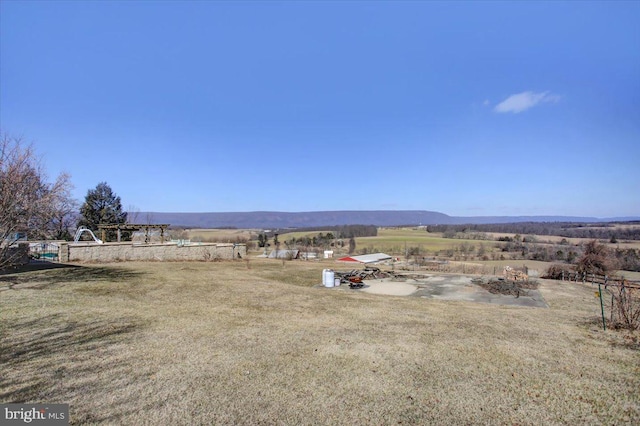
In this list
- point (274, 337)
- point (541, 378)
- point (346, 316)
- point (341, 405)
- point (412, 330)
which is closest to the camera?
point (341, 405)

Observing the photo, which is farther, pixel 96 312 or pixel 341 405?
pixel 96 312

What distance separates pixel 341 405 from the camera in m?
4.71

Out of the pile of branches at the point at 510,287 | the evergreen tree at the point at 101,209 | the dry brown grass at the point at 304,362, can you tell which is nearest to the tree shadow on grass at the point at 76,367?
the dry brown grass at the point at 304,362

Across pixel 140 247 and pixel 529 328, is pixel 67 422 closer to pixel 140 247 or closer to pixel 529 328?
pixel 529 328

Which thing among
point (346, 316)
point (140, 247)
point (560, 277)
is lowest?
point (560, 277)

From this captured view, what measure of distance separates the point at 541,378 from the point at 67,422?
710 centimetres

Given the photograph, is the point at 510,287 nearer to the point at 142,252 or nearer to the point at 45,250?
the point at 142,252

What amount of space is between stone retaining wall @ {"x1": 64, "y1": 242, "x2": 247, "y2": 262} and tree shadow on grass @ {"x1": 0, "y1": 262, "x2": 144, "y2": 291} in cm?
239

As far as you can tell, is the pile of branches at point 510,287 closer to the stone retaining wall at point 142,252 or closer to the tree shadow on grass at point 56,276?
the tree shadow on grass at point 56,276

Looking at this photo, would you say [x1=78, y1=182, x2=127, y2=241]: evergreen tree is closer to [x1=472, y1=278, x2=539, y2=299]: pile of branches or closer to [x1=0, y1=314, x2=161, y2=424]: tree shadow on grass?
[x1=0, y1=314, x2=161, y2=424]: tree shadow on grass

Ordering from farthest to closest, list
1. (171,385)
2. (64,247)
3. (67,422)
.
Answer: (64,247) → (171,385) → (67,422)

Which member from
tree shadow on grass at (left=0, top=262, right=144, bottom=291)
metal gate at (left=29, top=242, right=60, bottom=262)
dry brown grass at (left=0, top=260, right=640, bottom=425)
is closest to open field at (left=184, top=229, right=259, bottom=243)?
metal gate at (left=29, top=242, right=60, bottom=262)

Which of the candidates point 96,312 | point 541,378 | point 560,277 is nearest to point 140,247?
point 96,312

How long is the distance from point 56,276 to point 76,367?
11.2 m
